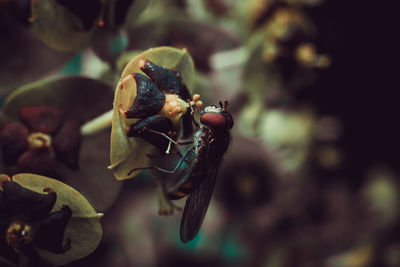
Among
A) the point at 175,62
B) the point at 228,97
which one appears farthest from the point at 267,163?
the point at 175,62

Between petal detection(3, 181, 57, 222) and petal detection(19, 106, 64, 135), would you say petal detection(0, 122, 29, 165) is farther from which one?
petal detection(3, 181, 57, 222)

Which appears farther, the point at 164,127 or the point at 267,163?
the point at 267,163

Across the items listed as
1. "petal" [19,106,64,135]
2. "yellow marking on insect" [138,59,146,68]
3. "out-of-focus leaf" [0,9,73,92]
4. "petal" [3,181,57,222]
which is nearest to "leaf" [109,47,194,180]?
"yellow marking on insect" [138,59,146,68]

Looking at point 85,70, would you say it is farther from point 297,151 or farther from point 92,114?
point 297,151

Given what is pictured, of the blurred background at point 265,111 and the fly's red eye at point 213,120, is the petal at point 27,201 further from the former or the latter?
the fly's red eye at point 213,120

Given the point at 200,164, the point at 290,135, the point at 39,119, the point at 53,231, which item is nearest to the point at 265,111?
the point at 290,135

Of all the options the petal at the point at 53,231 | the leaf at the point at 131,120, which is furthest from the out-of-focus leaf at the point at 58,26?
the petal at the point at 53,231
